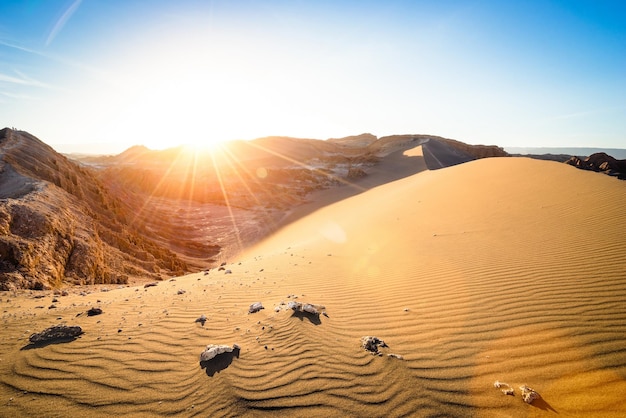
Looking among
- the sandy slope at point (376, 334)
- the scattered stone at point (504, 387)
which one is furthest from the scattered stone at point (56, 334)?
the scattered stone at point (504, 387)

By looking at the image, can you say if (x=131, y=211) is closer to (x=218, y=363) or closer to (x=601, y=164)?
(x=218, y=363)

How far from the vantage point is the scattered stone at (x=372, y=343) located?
10.1ft

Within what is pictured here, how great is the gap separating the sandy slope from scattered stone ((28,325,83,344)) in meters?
0.13

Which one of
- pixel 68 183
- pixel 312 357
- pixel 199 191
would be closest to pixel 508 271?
pixel 312 357

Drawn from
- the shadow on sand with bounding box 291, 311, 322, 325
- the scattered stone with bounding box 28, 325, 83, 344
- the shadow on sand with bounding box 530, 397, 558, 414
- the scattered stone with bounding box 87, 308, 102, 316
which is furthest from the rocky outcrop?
the scattered stone with bounding box 28, 325, 83, 344

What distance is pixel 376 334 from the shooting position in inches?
136

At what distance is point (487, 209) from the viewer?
29.0ft

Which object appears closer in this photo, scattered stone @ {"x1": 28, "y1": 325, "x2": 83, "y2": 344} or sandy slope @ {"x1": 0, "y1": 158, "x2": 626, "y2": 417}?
sandy slope @ {"x1": 0, "y1": 158, "x2": 626, "y2": 417}

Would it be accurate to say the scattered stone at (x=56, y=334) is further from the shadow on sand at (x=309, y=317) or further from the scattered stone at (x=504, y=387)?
the scattered stone at (x=504, y=387)

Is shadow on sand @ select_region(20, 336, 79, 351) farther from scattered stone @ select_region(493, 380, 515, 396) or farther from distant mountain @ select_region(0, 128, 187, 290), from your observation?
scattered stone @ select_region(493, 380, 515, 396)

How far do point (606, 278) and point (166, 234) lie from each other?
51.0ft

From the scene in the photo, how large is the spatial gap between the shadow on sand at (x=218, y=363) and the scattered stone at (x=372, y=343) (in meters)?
1.39

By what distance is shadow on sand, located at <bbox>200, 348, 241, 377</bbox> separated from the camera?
279 cm

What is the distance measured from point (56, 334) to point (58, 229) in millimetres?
4975
